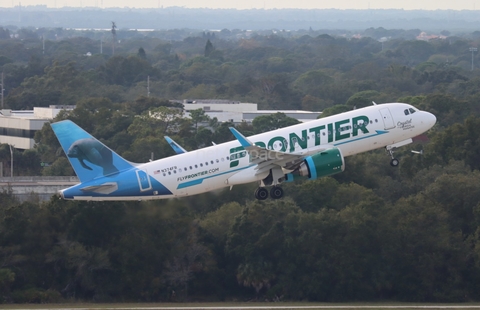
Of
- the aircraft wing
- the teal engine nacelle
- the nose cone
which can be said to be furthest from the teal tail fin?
the nose cone

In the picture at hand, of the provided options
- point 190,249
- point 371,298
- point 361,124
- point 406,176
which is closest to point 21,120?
point 406,176

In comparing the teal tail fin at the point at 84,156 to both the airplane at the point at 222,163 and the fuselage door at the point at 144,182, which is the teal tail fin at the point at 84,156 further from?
the fuselage door at the point at 144,182

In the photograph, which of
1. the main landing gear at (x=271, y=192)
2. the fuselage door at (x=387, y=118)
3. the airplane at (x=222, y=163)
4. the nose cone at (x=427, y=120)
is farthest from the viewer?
the nose cone at (x=427, y=120)

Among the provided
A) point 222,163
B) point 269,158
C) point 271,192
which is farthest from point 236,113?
point 269,158

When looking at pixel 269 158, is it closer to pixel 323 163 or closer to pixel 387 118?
pixel 323 163

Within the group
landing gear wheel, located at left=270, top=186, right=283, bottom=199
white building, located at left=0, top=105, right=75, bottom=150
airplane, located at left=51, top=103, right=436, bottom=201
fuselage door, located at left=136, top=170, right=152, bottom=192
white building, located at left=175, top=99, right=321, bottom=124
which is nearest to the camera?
airplane, located at left=51, top=103, right=436, bottom=201

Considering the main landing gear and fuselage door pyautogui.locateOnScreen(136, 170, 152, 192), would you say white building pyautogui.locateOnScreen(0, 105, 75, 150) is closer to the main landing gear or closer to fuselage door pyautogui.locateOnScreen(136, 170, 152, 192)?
fuselage door pyautogui.locateOnScreen(136, 170, 152, 192)

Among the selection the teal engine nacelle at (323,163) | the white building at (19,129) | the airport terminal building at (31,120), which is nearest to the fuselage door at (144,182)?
the teal engine nacelle at (323,163)

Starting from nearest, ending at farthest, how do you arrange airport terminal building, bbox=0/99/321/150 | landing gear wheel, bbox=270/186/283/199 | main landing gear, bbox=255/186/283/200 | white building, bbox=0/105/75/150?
landing gear wheel, bbox=270/186/283/199 < main landing gear, bbox=255/186/283/200 < white building, bbox=0/105/75/150 < airport terminal building, bbox=0/99/321/150
